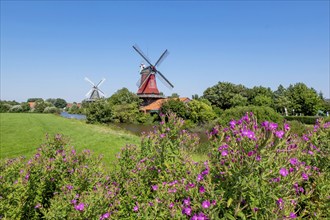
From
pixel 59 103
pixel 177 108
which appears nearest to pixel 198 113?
pixel 177 108

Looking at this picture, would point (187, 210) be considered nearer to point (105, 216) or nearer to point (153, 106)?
point (105, 216)

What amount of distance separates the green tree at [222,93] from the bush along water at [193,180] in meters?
50.9

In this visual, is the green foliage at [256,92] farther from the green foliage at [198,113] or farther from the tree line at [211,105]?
the green foliage at [198,113]

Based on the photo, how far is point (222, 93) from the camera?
55438 mm

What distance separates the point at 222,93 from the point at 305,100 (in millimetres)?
17847

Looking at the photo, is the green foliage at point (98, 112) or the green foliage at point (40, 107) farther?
the green foliage at point (40, 107)

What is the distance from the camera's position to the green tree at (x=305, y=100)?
4947cm

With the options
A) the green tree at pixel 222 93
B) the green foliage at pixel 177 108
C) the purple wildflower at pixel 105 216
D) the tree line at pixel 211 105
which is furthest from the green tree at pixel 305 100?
the purple wildflower at pixel 105 216

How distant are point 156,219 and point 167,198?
28 centimetres

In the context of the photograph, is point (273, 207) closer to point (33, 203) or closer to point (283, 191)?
point (283, 191)

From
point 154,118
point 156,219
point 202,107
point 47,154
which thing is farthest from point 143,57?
point 156,219

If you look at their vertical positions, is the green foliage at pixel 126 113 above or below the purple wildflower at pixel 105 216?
above

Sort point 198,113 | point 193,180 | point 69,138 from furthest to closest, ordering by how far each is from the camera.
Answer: point 198,113, point 69,138, point 193,180

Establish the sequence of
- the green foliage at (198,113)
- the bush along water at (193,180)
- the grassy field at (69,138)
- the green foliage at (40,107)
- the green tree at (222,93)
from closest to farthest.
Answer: the bush along water at (193,180) < the grassy field at (69,138) < the green foliage at (198,113) < the green tree at (222,93) < the green foliage at (40,107)
